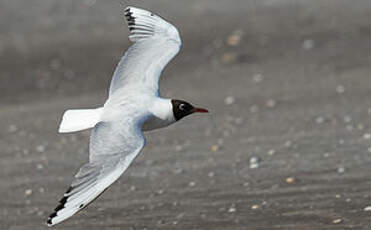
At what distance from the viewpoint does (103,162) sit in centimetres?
525

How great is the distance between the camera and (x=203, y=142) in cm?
813

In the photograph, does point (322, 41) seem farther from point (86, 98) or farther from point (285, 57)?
point (86, 98)

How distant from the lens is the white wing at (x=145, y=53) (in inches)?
255

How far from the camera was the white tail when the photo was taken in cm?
592

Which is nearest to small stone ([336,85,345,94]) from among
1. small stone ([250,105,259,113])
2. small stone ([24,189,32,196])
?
small stone ([250,105,259,113])

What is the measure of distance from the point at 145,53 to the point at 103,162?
153 centimetres

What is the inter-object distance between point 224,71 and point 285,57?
756 millimetres

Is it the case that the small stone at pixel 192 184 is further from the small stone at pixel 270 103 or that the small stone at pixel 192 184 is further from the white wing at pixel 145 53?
the small stone at pixel 270 103

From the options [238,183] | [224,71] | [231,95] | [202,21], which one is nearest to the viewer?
[238,183]

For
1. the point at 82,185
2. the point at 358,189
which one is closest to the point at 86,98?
the point at 358,189

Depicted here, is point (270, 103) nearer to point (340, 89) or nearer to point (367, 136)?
point (340, 89)

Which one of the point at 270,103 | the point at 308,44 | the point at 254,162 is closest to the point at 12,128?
the point at 270,103

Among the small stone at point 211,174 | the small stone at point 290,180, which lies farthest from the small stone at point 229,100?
the small stone at point 290,180

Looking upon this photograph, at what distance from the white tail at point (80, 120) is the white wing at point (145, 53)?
0.36 m
